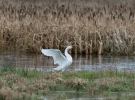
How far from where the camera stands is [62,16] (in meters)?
23.0

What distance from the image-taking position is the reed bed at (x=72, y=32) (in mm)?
21609

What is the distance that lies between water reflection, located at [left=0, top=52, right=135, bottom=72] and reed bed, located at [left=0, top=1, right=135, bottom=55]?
0.52 metres

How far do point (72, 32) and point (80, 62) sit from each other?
8.65 feet

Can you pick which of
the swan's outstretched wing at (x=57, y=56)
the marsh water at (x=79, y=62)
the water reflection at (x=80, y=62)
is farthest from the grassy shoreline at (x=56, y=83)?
the water reflection at (x=80, y=62)

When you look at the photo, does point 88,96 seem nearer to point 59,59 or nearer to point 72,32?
point 59,59

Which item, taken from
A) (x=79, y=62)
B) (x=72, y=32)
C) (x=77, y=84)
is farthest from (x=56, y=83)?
(x=72, y=32)

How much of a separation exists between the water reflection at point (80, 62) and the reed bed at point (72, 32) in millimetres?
519

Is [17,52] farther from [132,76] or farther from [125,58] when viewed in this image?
[132,76]

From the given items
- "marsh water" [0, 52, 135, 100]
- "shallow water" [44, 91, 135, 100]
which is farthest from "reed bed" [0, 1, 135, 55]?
"shallow water" [44, 91, 135, 100]

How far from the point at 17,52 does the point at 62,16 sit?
2.47 m

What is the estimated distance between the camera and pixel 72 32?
21922 mm

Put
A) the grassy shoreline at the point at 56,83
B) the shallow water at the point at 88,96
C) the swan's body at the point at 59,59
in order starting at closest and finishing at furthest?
the shallow water at the point at 88,96, the grassy shoreline at the point at 56,83, the swan's body at the point at 59,59

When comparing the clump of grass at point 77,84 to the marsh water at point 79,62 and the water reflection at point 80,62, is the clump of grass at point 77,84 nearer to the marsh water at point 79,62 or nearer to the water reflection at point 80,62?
the marsh water at point 79,62

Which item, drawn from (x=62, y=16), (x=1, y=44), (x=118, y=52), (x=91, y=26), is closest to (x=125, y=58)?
(x=118, y=52)
